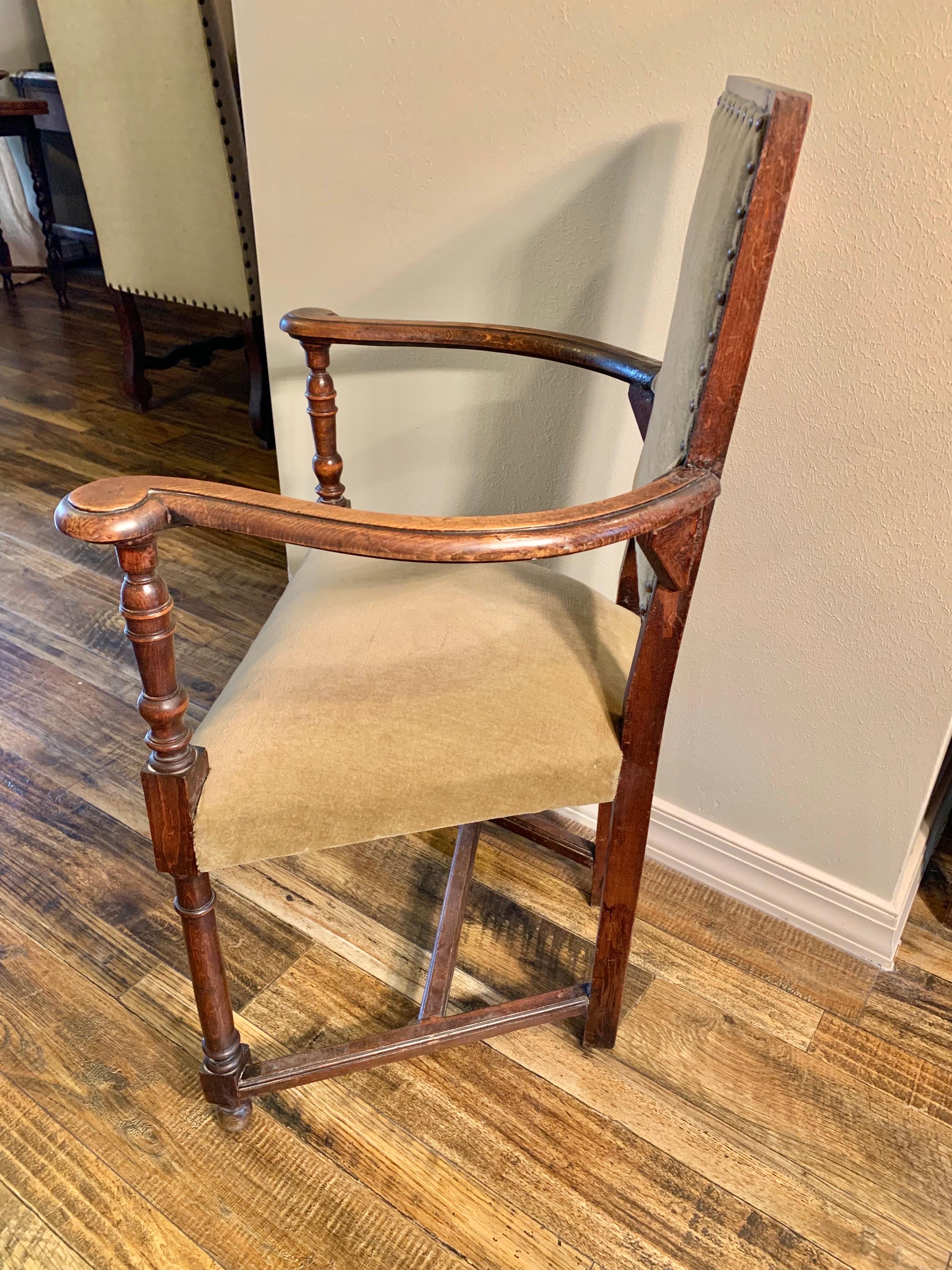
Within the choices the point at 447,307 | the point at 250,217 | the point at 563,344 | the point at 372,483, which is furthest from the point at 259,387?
the point at 563,344

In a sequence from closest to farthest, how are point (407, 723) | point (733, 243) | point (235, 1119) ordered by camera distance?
point (733, 243) → point (407, 723) → point (235, 1119)

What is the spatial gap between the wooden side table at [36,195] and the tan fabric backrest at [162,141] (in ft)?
3.38

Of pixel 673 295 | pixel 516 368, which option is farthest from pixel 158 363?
pixel 673 295

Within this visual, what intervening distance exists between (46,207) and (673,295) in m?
3.21

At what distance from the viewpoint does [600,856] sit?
48.6 inches

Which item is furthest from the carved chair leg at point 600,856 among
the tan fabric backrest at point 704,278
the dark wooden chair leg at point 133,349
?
the dark wooden chair leg at point 133,349

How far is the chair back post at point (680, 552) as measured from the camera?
0.69 metres

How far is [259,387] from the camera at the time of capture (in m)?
2.61

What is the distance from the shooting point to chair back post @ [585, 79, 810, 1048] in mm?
692

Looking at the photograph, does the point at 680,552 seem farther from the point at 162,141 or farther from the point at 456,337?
the point at 162,141

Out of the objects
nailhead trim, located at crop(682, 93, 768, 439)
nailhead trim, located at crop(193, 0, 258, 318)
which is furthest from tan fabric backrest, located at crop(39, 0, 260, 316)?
nailhead trim, located at crop(682, 93, 768, 439)

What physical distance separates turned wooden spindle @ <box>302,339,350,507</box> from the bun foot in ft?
2.24

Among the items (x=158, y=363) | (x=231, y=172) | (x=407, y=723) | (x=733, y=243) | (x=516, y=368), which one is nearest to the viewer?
(x=733, y=243)

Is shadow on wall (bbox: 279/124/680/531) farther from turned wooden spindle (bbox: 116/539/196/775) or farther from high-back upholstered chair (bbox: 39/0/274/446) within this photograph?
high-back upholstered chair (bbox: 39/0/274/446)
